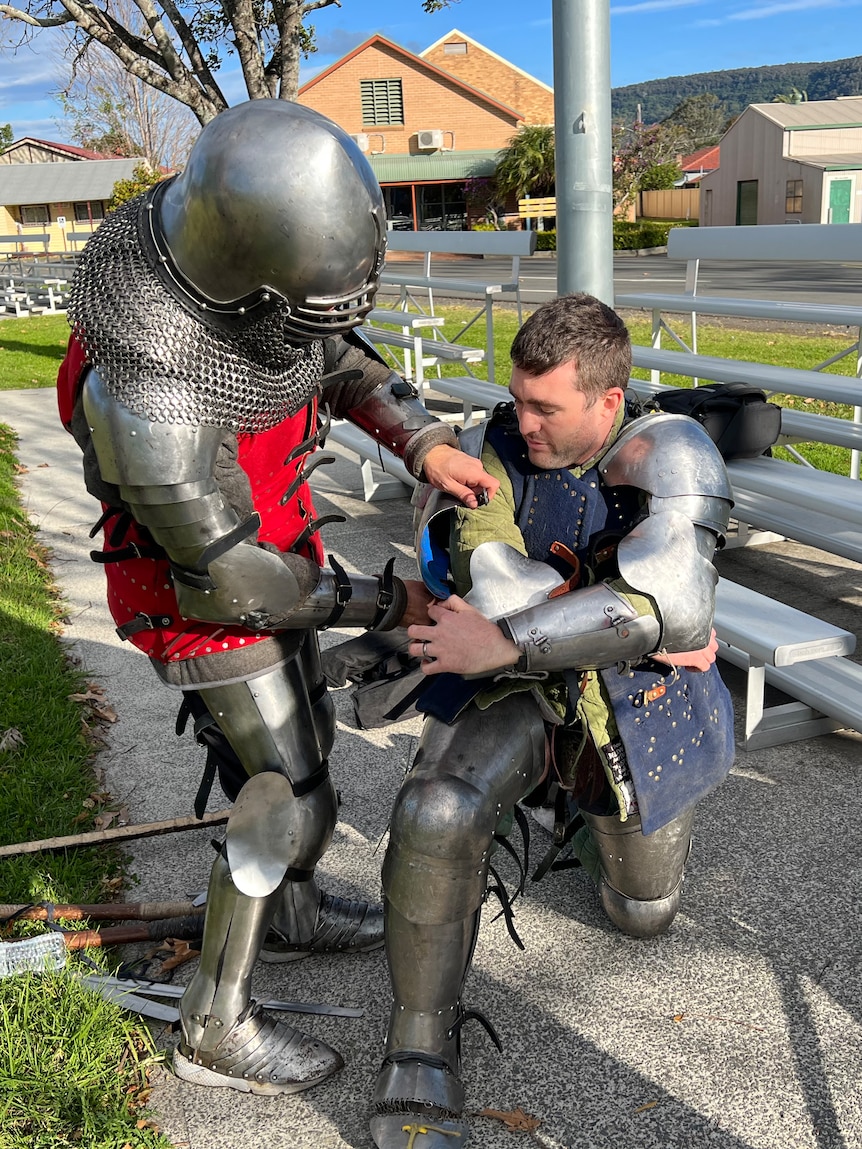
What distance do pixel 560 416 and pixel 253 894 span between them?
121cm

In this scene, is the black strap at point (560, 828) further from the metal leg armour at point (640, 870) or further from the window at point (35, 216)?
the window at point (35, 216)

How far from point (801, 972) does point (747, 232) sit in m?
4.45

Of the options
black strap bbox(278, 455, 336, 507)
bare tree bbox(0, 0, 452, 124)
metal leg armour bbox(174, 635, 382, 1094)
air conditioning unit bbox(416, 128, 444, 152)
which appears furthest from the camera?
air conditioning unit bbox(416, 128, 444, 152)

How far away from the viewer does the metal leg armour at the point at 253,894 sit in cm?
226

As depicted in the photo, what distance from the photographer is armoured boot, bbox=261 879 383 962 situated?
2.65 metres

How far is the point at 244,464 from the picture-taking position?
2277 millimetres

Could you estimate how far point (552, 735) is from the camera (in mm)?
2471

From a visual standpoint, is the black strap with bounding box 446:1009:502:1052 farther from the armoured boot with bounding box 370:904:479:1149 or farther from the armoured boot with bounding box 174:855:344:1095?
the armoured boot with bounding box 174:855:344:1095

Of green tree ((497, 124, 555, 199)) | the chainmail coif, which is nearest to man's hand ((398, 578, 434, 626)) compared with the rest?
the chainmail coif

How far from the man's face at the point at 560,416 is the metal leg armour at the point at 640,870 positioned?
855mm

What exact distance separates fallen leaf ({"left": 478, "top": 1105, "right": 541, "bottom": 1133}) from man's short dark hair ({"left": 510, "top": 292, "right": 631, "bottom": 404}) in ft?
4.91

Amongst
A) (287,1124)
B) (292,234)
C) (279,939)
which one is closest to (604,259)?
(292,234)

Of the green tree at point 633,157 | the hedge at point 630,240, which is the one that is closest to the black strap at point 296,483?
the hedge at point 630,240

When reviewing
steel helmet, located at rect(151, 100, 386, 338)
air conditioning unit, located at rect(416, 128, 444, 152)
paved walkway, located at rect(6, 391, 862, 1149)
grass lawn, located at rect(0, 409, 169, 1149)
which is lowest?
paved walkway, located at rect(6, 391, 862, 1149)
